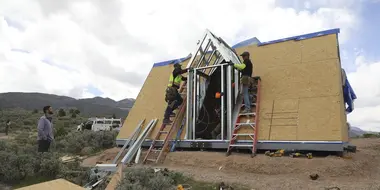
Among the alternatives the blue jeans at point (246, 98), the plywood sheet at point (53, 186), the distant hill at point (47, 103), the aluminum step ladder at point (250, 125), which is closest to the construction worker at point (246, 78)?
the blue jeans at point (246, 98)

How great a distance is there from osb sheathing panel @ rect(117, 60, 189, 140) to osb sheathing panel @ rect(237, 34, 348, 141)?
11.1ft

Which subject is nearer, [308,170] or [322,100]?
[308,170]

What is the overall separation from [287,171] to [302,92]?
91.5 inches

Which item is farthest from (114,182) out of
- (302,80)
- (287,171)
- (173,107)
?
(302,80)

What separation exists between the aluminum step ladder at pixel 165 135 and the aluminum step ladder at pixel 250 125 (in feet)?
6.02

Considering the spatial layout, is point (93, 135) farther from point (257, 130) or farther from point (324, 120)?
point (324, 120)

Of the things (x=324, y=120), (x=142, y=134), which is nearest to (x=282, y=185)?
(x=324, y=120)

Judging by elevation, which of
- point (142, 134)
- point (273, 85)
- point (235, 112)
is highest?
point (273, 85)

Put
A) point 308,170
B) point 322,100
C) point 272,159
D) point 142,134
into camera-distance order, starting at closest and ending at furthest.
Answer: point 308,170
point 272,159
point 322,100
point 142,134

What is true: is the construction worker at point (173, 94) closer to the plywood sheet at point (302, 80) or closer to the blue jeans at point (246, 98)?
the blue jeans at point (246, 98)

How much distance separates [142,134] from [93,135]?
570cm

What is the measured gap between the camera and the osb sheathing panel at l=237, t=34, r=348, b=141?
6.94 metres

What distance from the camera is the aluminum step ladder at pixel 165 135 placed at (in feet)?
27.4

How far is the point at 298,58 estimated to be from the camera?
27.3 ft
